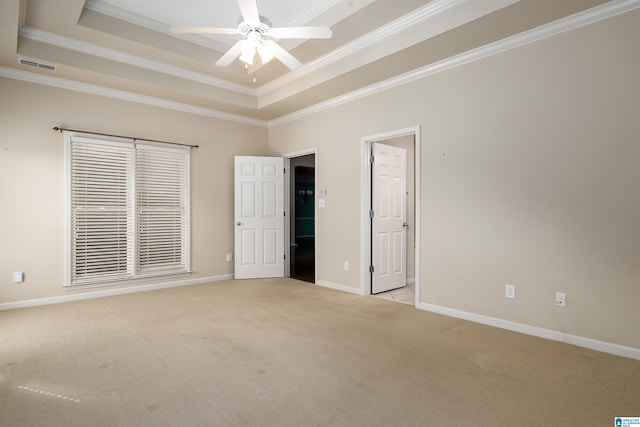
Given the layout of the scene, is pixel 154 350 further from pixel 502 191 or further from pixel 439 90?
pixel 439 90

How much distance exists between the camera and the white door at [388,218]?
15.7 ft

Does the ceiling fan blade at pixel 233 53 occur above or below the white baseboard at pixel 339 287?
above

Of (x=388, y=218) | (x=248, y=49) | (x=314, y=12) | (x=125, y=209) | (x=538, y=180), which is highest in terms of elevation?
(x=314, y=12)

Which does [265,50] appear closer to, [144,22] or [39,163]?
[144,22]

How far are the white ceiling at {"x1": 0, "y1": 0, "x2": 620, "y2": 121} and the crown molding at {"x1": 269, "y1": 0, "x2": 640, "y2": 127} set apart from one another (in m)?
0.06

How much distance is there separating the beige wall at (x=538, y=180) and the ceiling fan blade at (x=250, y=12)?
7.00ft

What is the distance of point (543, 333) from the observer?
10.2ft

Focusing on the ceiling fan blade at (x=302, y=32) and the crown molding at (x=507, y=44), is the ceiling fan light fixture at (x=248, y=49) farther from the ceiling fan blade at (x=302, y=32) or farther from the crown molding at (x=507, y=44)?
the crown molding at (x=507, y=44)

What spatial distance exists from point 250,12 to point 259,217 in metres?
3.69

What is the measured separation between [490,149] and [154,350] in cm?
366

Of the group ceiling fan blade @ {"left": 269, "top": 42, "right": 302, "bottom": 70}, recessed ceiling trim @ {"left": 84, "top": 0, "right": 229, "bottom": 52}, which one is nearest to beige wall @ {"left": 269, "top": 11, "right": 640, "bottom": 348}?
ceiling fan blade @ {"left": 269, "top": 42, "right": 302, "bottom": 70}

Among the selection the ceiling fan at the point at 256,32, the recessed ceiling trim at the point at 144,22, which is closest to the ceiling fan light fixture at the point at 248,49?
the ceiling fan at the point at 256,32

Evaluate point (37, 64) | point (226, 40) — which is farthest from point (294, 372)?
point (37, 64)

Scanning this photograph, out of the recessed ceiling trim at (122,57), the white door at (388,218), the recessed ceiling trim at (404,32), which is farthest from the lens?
the white door at (388,218)
